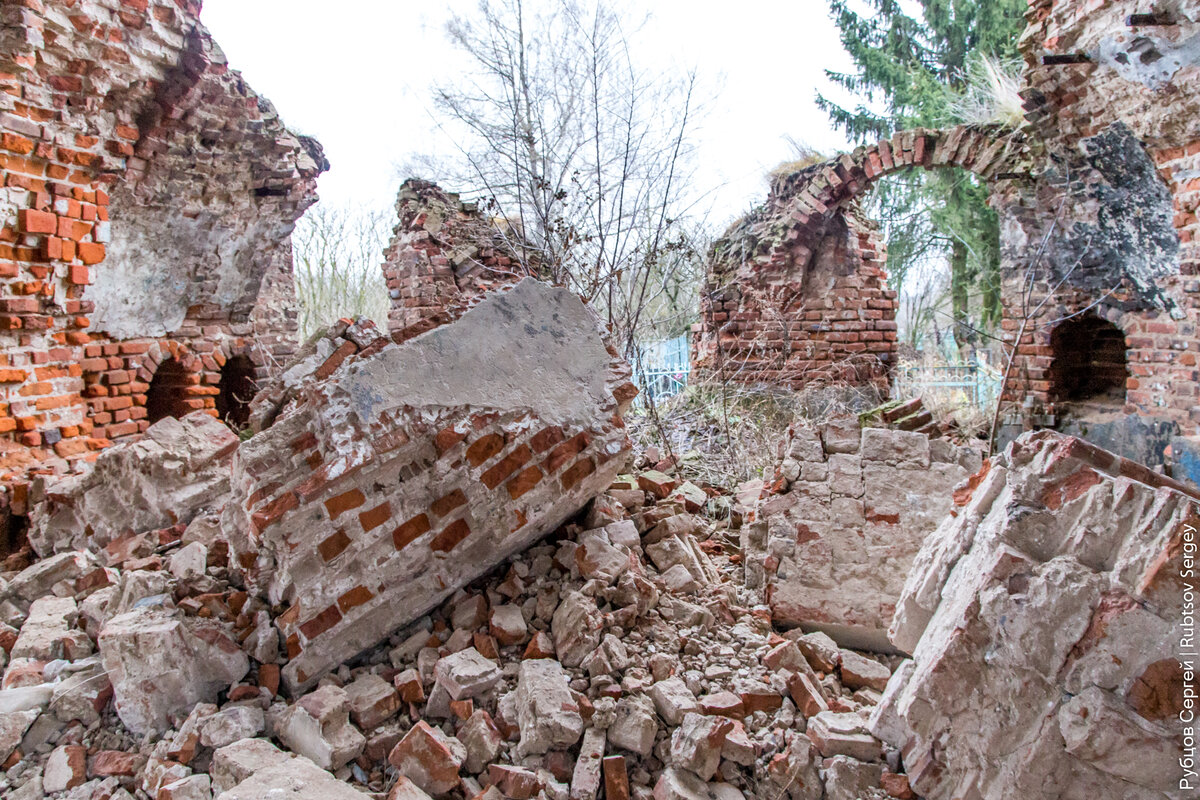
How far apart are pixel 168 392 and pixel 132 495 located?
3.15 meters

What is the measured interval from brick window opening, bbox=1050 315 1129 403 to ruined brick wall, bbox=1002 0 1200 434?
46 millimetres

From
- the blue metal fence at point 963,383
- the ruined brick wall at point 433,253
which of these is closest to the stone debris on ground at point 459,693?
the ruined brick wall at point 433,253

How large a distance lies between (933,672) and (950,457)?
126 centimetres

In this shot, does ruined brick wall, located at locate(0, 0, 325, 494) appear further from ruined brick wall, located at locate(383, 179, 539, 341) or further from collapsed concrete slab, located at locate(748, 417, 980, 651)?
collapsed concrete slab, located at locate(748, 417, 980, 651)

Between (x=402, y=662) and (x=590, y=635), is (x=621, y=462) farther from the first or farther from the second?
(x=402, y=662)

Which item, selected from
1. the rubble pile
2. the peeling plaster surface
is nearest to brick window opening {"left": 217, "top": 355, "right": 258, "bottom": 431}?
the rubble pile

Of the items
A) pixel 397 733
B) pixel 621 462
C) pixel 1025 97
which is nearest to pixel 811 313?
pixel 1025 97

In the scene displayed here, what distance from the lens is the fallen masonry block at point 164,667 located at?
6.36ft

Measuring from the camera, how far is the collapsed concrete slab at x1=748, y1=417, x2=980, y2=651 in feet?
7.96

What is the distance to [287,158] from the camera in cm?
602

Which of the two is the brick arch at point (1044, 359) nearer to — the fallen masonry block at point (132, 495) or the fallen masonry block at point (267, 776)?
the fallen masonry block at point (267, 776)

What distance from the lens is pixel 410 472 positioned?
6.95 feet

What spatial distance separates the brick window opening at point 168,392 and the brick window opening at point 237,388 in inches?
35.1

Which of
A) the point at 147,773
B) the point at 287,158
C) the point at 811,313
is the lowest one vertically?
the point at 147,773
